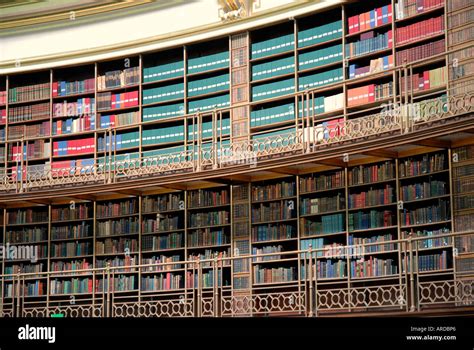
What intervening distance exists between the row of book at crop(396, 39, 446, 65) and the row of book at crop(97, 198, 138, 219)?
326 cm

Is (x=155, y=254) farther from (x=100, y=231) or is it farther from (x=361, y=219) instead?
(x=361, y=219)

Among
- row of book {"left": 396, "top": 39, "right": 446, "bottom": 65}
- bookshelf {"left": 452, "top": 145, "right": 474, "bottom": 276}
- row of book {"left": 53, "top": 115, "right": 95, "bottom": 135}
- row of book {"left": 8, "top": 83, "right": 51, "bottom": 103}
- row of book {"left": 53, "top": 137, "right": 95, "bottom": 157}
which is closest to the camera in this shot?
bookshelf {"left": 452, "top": 145, "right": 474, "bottom": 276}

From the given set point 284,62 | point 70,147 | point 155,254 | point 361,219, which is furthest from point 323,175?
point 70,147

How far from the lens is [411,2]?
868 cm

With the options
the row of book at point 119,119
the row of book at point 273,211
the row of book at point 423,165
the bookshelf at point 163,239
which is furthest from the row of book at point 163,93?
the row of book at point 423,165

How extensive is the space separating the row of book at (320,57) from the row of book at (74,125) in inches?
97.3

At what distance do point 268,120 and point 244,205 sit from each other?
875 millimetres

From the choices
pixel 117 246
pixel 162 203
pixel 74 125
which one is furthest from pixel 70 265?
pixel 74 125

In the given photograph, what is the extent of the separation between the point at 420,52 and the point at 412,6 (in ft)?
1.44

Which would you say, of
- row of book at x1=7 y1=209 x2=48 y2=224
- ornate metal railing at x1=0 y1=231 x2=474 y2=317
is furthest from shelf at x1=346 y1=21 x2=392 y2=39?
row of book at x1=7 y1=209 x2=48 y2=224

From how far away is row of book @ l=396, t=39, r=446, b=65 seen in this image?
332 inches

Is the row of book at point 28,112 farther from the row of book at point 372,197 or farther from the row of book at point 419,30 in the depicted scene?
→ the row of book at point 419,30

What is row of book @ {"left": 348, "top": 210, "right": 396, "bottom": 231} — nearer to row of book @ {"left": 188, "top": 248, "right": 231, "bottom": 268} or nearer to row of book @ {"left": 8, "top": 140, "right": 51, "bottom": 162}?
row of book @ {"left": 188, "top": 248, "right": 231, "bottom": 268}

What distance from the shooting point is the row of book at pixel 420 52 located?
8430 millimetres
